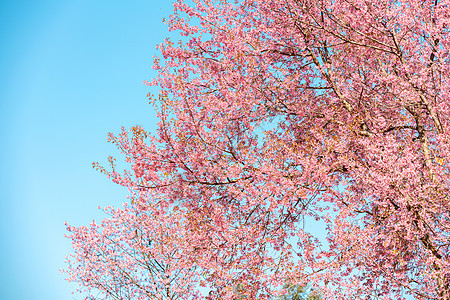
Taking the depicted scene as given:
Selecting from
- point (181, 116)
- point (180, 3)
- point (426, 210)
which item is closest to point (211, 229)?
point (181, 116)

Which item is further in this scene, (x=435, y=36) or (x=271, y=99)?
(x=271, y=99)

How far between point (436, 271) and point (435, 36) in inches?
187

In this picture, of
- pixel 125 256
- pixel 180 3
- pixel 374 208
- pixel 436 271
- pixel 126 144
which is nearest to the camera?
pixel 436 271

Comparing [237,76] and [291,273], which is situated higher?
[237,76]

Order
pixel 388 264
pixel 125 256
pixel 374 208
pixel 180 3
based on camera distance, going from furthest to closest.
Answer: pixel 125 256
pixel 180 3
pixel 374 208
pixel 388 264

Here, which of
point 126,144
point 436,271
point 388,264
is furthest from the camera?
point 126,144

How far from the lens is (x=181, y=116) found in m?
7.94

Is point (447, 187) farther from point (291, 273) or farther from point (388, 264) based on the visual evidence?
point (291, 273)

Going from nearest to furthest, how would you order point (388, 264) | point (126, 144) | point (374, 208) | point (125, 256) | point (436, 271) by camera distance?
1. point (436, 271)
2. point (388, 264)
3. point (374, 208)
4. point (126, 144)
5. point (125, 256)

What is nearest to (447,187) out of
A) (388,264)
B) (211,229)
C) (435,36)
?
(388,264)

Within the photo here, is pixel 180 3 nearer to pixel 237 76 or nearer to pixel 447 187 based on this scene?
pixel 237 76

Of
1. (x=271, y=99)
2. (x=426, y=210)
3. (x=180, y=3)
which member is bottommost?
(x=426, y=210)

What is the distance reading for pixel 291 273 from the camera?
6.96 meters

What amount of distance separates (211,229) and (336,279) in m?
2.97
